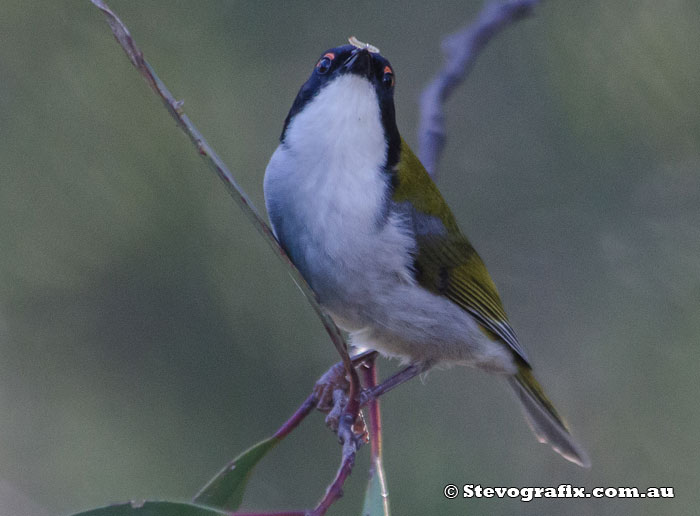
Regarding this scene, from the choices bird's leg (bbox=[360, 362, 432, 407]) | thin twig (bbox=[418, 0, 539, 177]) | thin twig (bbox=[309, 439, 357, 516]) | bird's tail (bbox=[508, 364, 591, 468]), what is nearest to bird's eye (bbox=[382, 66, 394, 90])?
thin twig (bbox=[418, 0, 539, 177])

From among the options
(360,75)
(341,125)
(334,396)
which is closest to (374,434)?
(334,396)

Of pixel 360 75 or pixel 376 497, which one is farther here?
pixel 360 75

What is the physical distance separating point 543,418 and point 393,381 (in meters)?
0.69

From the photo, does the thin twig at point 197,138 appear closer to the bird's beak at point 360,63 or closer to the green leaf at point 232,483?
the green leaf at point 232,483

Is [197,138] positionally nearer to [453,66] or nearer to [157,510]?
[157,510]

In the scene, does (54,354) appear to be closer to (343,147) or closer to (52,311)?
(52,311)

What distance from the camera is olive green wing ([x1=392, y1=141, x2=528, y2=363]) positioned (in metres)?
2.07

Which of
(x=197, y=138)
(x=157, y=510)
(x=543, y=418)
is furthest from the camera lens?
(x=543, y=418)

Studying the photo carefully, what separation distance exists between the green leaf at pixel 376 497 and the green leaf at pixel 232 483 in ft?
0.81

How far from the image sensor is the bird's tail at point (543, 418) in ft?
8.16

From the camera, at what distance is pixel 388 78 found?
77.1 inches

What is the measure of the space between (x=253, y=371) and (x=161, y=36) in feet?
3.85

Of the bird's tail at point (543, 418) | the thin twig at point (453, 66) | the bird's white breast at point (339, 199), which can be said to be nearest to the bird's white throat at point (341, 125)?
the bird's white breast at point (339, 199)

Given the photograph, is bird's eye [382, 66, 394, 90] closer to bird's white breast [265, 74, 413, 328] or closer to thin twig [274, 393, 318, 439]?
bird's white breast [265, 74, 413, 328]
